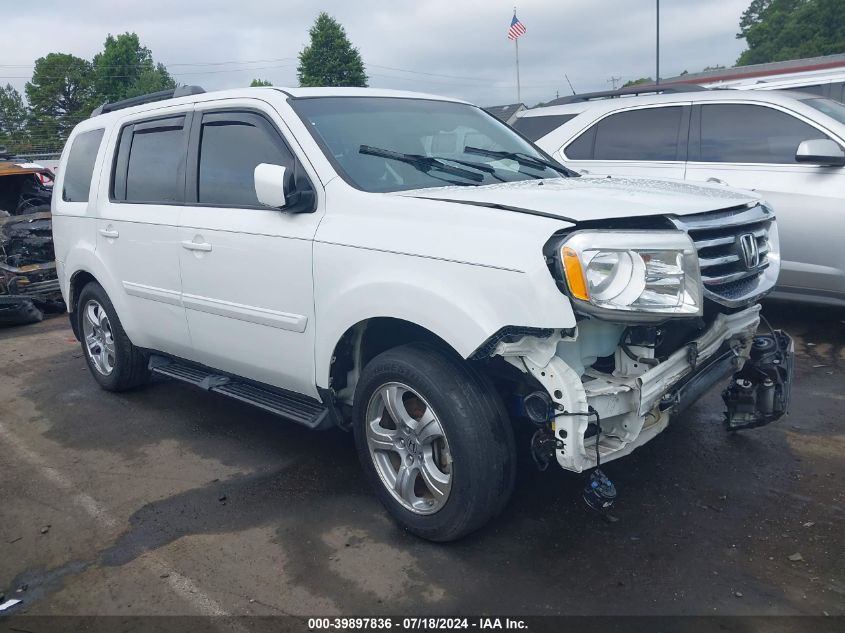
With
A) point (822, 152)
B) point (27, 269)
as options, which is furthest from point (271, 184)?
point (27, 269)

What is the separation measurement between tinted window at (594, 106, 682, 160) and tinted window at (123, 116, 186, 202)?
3.86 meters

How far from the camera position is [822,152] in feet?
17.9

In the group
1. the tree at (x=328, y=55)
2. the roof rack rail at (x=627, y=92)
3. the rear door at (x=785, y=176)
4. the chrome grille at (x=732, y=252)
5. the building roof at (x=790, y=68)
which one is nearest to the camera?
the chrome grille at (x=732, y=252)

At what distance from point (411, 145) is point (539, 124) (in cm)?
381

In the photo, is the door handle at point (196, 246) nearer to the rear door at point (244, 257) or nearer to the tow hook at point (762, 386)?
the rear door at point (244, 257)

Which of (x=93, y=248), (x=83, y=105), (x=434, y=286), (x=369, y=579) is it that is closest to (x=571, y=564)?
(x=369, y=579)

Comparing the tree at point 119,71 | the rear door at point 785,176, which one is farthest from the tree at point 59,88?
the rear door at point 785,176

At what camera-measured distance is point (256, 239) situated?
12.5 ft

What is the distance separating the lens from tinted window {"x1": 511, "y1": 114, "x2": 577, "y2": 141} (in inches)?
285

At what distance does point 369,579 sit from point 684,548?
4.36ft

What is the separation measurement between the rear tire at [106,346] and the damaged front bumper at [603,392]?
3.39 meters

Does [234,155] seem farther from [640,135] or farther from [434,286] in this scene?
[640,135]

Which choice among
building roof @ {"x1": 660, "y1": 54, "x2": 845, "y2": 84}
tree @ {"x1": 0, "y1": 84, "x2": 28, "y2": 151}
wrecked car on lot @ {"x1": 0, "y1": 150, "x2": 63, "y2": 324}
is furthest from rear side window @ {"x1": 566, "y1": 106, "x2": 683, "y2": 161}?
tree @ {"x1": 0, "y1": 84, "x2": 28, "y2": 151}

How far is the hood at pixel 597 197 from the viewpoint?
2945 millimetres
